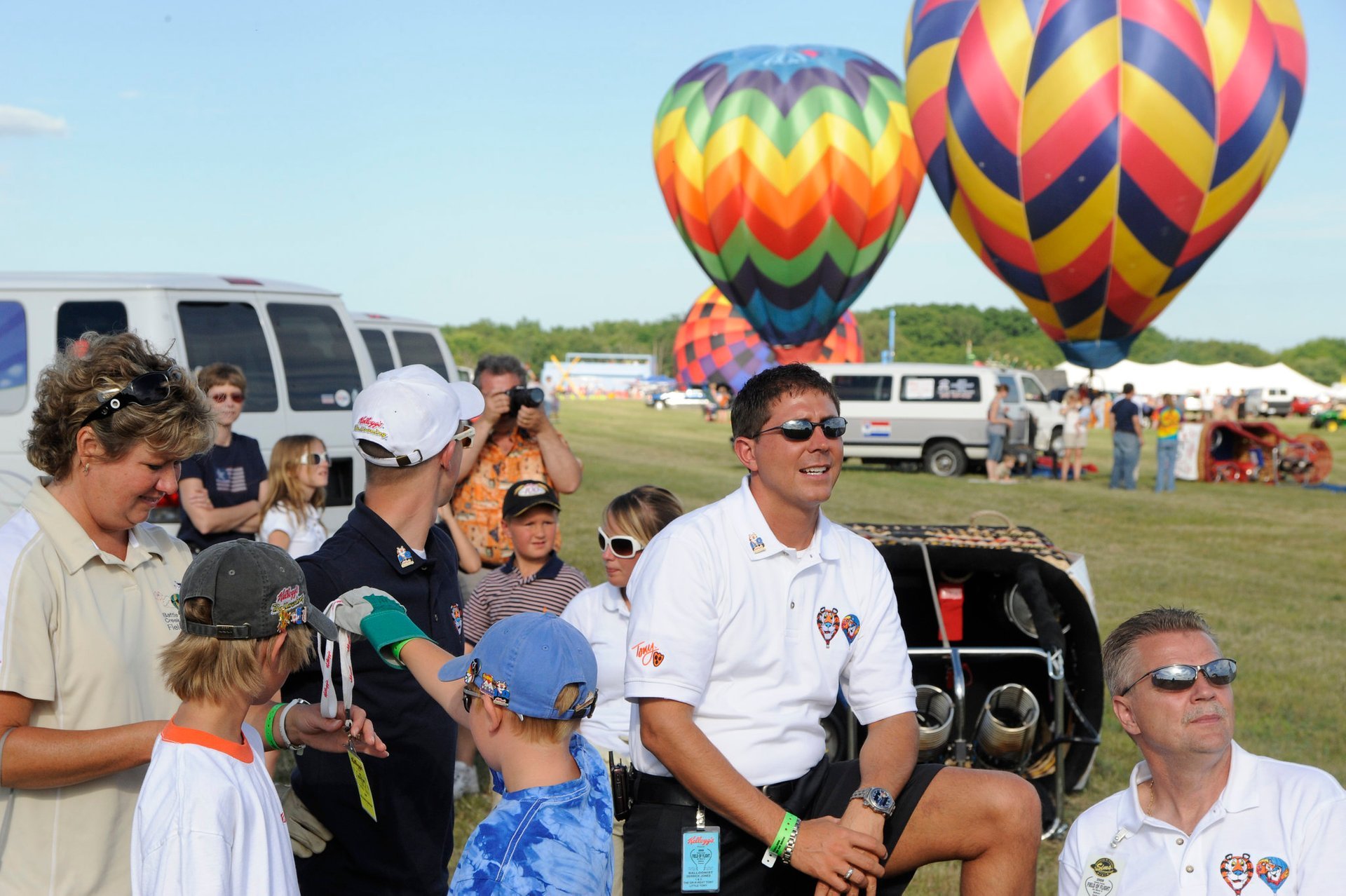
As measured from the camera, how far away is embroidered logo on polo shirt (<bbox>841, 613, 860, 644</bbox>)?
117 inches

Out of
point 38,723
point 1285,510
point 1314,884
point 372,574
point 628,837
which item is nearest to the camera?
point 38,723

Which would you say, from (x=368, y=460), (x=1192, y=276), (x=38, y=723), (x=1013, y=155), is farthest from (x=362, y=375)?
(x=1192, y=276)

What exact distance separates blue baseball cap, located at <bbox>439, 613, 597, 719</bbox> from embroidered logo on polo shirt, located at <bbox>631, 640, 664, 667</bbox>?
0.56 m

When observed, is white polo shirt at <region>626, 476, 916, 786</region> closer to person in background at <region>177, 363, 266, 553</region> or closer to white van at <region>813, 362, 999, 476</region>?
person in background at <region>177, 363, 266, 553</region>

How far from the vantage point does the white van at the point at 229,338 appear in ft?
23.8

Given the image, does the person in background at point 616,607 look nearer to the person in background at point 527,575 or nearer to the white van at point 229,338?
the person in background at point 527,575

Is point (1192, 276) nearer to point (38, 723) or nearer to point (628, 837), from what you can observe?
point (628, 837)

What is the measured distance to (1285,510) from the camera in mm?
18344

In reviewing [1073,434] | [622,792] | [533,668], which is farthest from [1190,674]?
[1073,434]

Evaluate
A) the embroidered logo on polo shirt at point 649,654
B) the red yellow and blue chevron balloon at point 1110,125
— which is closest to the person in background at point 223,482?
the embroidered logo on polo shirt at point 649,654

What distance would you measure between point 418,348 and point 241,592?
1201cm

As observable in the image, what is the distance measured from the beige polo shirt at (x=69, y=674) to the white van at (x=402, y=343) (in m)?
10.1

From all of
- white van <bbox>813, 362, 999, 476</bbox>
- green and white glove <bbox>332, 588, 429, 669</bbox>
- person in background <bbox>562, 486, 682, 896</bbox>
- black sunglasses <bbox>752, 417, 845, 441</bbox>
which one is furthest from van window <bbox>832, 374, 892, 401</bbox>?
green and white glove <bbox>332, 588, 429, 669</bbox>

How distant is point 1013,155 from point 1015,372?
933 centimetres
